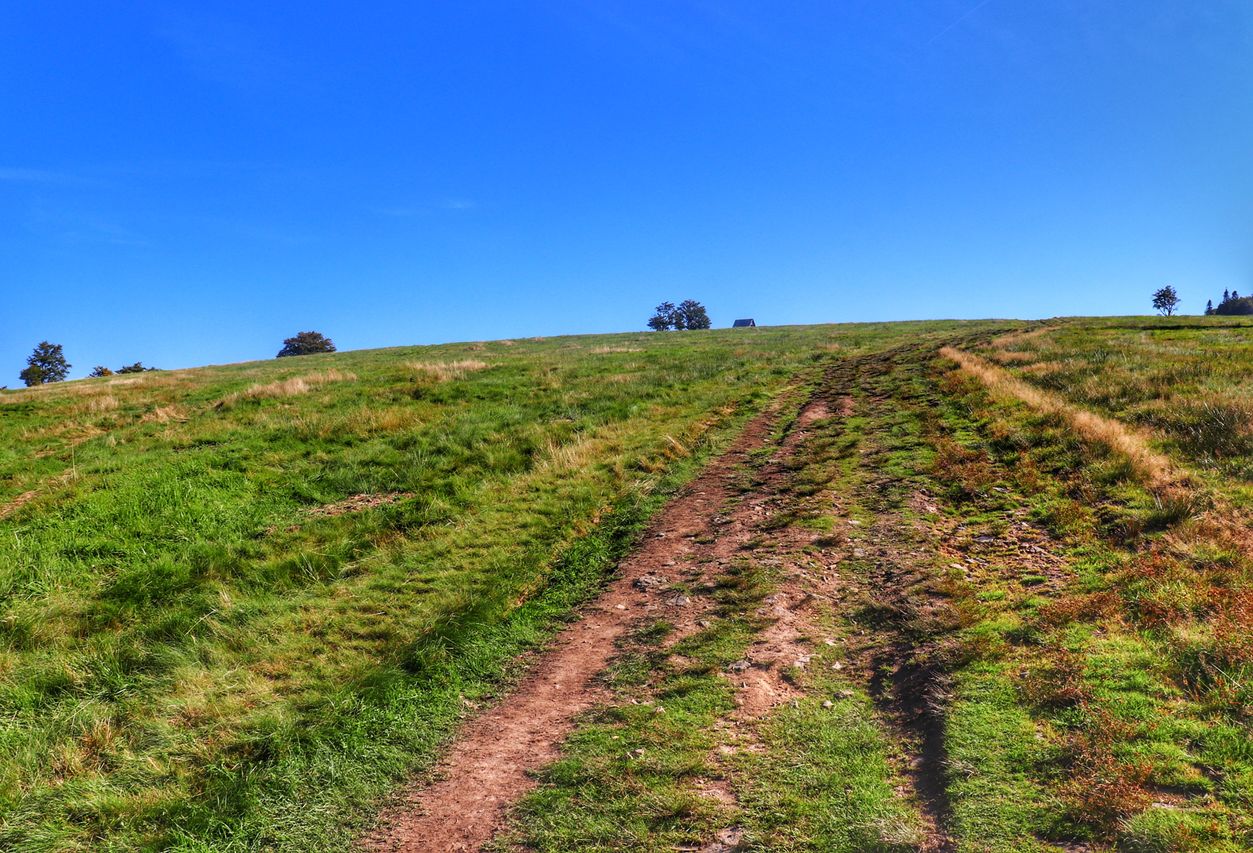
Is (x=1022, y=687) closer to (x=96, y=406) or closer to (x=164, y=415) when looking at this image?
(x=164, y=415)

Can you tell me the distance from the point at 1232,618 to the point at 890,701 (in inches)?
138

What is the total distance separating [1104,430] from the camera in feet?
38.5

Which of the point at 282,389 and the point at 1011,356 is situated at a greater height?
the point at 282,389

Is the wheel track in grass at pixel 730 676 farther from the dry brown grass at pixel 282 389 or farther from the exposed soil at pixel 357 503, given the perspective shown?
the dry brown grass at pixel 282 389

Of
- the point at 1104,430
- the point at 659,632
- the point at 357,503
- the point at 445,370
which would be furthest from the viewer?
the point at 445,370

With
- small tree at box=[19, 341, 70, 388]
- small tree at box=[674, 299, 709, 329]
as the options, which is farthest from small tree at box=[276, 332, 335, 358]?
Answer: small tree at box=[674, 299, 709, 329]

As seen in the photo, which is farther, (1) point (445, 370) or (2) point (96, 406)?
(1) point (445, 370)

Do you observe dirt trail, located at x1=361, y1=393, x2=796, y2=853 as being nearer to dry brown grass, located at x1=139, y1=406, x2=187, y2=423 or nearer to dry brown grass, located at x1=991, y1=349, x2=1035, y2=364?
dry brown grass, located at x1=139, y1=406, x2=187, y2=423

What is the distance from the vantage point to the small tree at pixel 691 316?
126 m

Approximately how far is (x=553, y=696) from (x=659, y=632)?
1561 mm

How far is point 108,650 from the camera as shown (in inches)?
283

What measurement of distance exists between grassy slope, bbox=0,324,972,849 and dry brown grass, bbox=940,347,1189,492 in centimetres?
790

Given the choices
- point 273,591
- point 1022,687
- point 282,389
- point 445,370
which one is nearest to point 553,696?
point 1022,687

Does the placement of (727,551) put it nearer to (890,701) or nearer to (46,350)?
(890,701)
